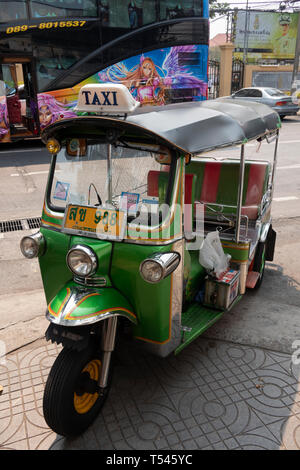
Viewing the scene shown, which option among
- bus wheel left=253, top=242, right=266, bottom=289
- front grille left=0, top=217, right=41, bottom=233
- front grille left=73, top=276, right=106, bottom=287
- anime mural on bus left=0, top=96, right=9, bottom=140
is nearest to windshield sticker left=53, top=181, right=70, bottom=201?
front grille left=73, top=276, right=106, bottom=287

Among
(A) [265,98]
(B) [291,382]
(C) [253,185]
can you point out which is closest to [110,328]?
(B) [291,382]

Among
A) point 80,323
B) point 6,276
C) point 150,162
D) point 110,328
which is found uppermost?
point 150,162

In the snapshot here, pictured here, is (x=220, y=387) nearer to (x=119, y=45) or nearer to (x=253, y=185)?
(x=253, y=185)

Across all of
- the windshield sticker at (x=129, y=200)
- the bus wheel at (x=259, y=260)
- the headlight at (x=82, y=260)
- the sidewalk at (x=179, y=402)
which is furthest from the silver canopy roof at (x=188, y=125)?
the sidewalk at (x=179, y=402)

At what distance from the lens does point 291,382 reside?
139 inches

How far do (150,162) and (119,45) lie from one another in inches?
421

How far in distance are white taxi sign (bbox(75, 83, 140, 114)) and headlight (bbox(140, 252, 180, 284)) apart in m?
1.09

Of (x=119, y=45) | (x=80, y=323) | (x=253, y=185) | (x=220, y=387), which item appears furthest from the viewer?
(x=119, y=45)

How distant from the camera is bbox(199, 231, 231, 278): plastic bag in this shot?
13.1 feet

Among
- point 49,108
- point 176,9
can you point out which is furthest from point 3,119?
point 176,9

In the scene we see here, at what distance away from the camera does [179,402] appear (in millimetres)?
3299

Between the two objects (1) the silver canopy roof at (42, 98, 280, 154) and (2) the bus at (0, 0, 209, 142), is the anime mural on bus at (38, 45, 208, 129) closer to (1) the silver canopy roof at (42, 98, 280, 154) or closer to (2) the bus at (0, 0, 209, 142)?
(2) the bus at (0, 0, 209, 142)

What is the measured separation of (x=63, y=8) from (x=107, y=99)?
1043 centimetres

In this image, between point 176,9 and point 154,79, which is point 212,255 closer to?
point 154,79
